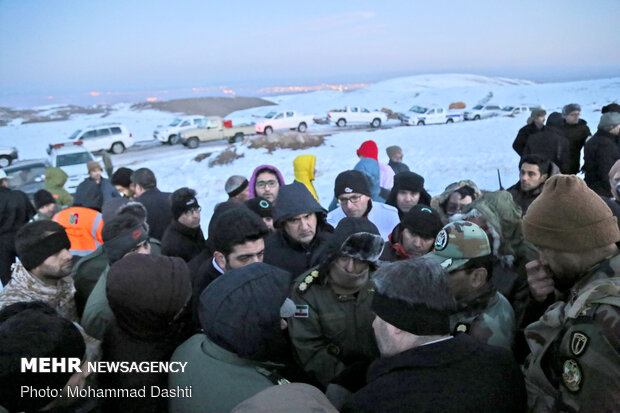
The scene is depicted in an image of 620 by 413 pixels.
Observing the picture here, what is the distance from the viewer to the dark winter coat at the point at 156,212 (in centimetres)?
551

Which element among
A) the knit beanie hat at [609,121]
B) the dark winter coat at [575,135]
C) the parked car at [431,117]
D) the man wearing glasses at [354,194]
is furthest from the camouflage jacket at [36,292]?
the parked car at [431,117]

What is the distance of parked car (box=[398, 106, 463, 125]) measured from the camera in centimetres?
3154

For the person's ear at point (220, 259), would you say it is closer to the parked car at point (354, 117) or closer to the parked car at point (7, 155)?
the parked car at point (7, 155)

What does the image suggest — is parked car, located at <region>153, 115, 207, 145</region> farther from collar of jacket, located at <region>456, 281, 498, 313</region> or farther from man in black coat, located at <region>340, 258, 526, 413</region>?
man in black coat, located at <region>340, 258, 526, 413</region>

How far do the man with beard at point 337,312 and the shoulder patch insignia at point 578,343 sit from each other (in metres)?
1.14

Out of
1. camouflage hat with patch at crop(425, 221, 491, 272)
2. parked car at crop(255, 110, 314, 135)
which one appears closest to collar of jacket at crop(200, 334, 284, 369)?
camouflage hat with patch at crop(425, 221, 491, 272)

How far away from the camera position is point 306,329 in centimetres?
234

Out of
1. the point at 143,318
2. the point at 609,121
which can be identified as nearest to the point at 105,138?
the point at 609,121

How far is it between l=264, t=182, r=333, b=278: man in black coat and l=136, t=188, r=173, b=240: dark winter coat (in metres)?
2.56

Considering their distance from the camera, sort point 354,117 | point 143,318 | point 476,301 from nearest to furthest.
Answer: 1. point 143,318
2. point 476,301
3. point 354,117

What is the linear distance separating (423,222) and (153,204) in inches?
156

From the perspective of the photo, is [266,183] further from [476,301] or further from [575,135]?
[575,135]

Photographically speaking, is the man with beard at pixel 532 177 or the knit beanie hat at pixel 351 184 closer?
the knit beanie hat at pixel 351 184

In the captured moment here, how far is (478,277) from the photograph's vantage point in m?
2.19
